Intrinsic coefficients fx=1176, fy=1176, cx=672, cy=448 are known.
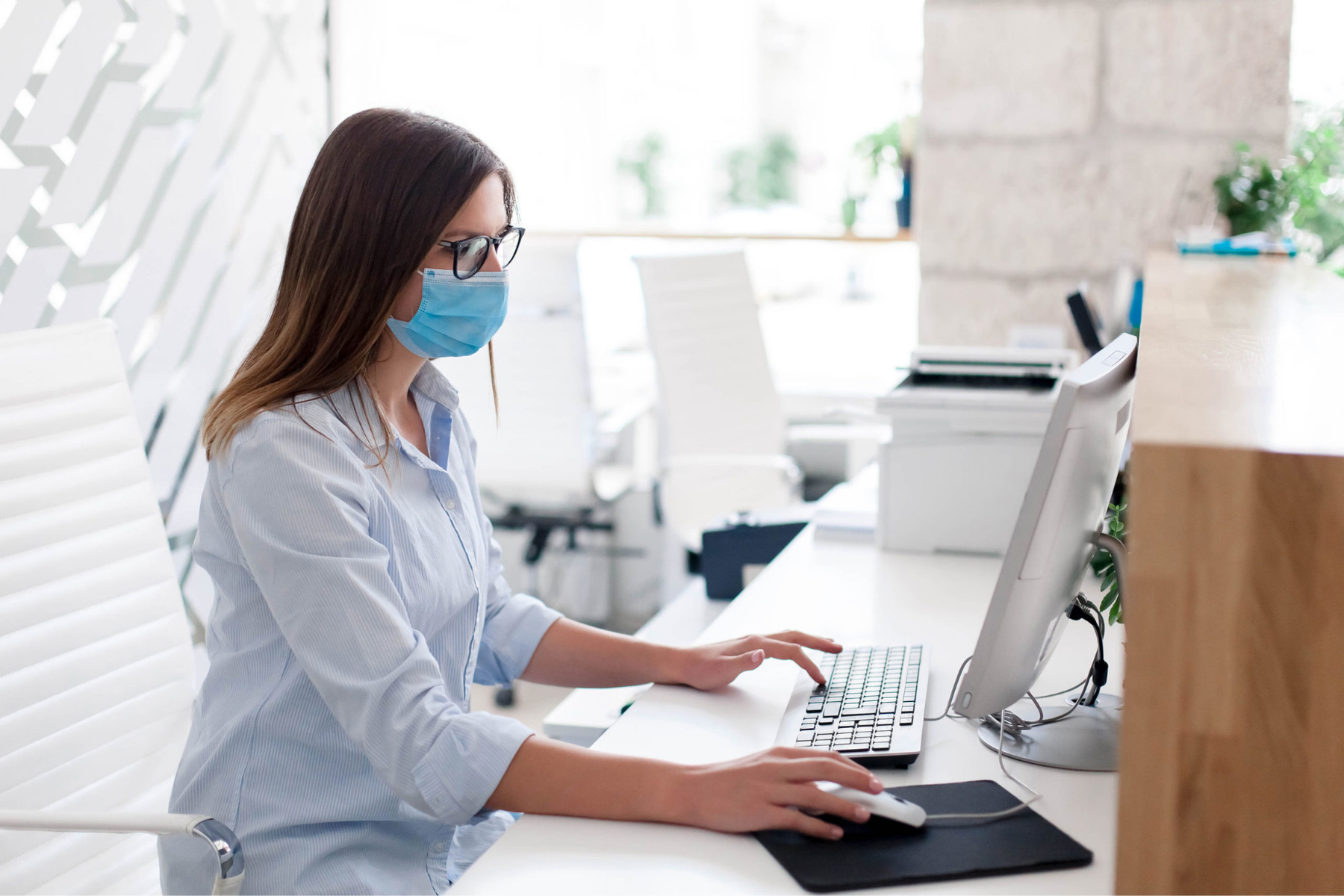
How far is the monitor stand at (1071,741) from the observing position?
3.76 feet

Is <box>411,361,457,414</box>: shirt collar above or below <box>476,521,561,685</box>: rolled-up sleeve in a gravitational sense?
above

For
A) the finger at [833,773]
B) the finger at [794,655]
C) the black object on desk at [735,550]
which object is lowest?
the black object on desk at [735,550]

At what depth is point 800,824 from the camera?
3.21 ft

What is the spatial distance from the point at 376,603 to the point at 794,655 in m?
0.50

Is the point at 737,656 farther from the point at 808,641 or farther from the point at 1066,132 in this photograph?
the point at 1066,132

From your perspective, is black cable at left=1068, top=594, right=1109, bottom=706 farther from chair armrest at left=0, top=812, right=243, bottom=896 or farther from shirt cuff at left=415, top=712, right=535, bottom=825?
chair armrest at left=0, top=812, right=243, bottom=896

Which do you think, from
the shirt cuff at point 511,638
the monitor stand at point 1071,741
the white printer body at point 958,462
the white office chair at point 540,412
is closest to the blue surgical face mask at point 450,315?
the shirt cuff at point 511,638

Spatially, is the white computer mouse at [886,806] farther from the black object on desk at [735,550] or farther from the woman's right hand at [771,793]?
the black object on desk at [735,550]

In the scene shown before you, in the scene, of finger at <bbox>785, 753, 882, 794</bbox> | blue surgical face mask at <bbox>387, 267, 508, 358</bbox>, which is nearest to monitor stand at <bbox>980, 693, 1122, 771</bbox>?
finger at <bbox>785, 753, 882, 794</bbox>

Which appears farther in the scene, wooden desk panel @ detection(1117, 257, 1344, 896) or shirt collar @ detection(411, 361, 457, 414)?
shirt collar @ detection(411, 361, 457, 414)

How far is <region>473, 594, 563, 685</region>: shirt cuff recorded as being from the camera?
4.74 ft

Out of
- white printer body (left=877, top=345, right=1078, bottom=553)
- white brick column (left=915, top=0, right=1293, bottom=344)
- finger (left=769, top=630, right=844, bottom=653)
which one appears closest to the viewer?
finger (left=769, top=630, right=844, bottom=653)

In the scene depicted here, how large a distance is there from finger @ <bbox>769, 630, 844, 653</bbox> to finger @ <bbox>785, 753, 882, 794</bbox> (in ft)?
1.17

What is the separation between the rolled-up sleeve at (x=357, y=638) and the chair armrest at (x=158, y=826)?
15cm
